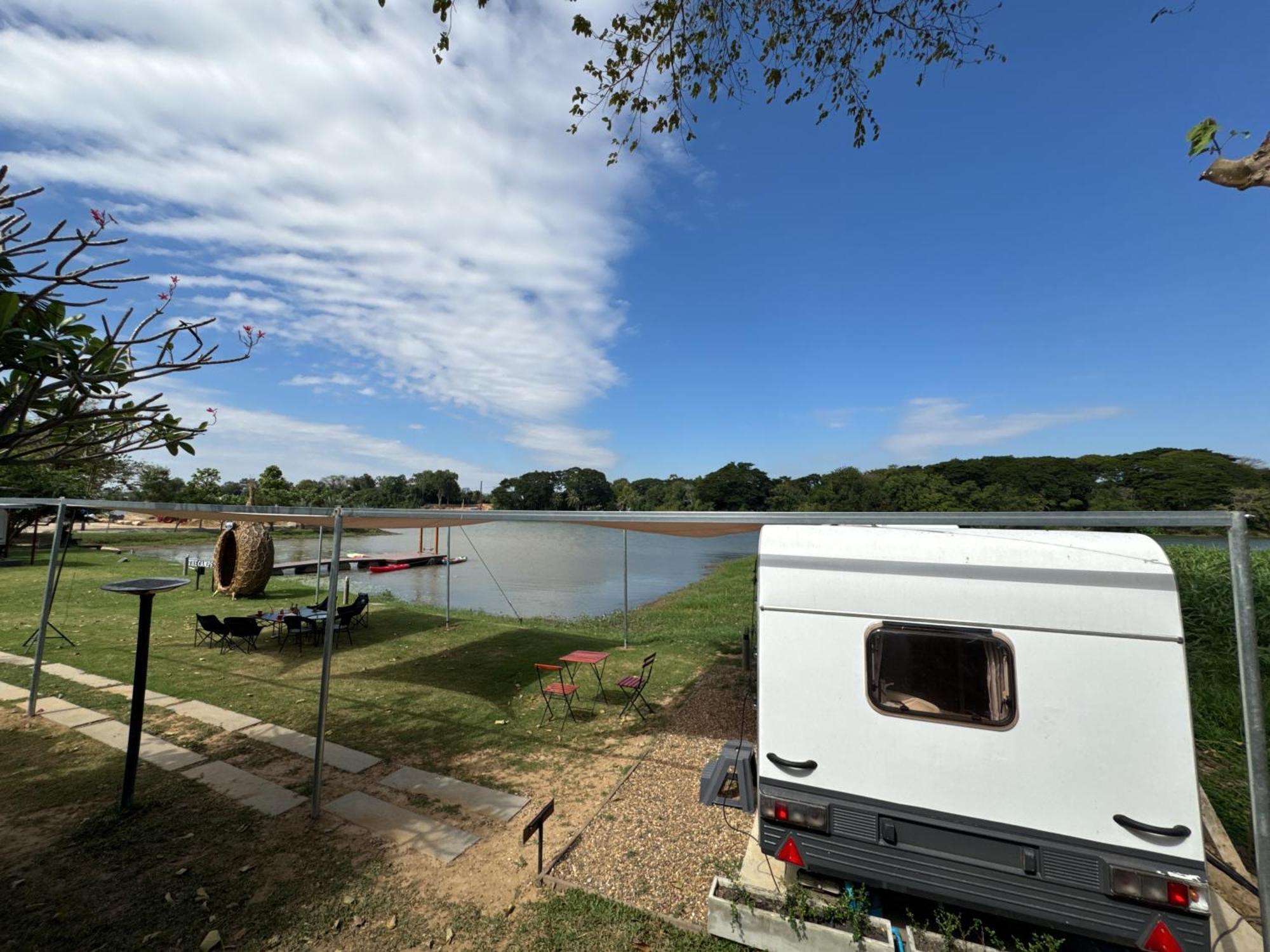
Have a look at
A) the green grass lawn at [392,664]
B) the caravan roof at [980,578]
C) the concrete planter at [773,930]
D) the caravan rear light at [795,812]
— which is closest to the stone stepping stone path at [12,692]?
the green grass lawn at [392,664]

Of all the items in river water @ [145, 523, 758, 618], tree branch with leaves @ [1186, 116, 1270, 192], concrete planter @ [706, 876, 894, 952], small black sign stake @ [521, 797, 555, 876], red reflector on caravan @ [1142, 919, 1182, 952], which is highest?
tree branch with leaves @ [1186, 116, 1270, 192]

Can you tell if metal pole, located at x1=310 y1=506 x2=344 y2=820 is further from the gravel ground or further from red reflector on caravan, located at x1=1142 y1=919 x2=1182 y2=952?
red reflector on caravan, located at x1=1142 y1=919 x2=1182 y2=952

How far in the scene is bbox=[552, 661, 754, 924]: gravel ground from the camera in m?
3.52

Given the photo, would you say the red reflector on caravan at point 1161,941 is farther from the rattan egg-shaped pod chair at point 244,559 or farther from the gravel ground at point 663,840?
the rattan egg-shaped pod chair at point 244,559

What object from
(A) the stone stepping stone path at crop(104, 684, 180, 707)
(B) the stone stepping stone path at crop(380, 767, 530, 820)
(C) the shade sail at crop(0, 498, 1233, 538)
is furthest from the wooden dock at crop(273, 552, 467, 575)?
(B) the stone stepping stone path at crop(380, 767, 530, 820)

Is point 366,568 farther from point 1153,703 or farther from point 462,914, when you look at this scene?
point 1153,703

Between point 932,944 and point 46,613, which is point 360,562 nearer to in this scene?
point 46,613

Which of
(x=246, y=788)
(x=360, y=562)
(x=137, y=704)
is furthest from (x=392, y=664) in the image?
(x=360, y=562)

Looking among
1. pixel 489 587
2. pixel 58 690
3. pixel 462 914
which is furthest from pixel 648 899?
pixel 489 587

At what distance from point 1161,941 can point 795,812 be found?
1618 millimetres

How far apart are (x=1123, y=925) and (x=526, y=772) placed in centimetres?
443

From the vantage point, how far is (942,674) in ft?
9.61

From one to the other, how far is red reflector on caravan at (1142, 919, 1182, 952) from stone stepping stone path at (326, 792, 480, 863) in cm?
399

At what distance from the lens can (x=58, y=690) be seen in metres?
6.99
